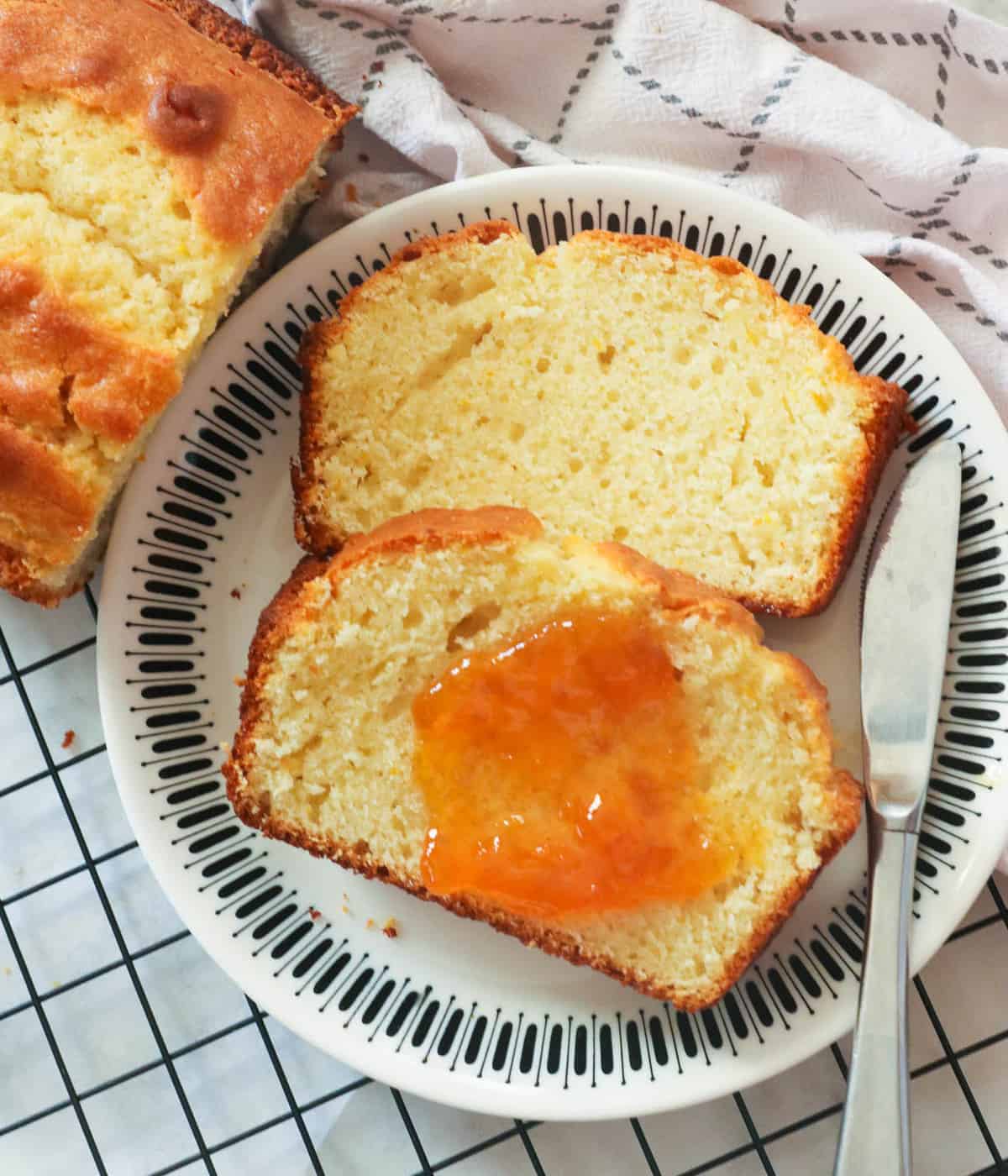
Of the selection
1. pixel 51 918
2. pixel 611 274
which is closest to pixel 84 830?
pixel 51 918

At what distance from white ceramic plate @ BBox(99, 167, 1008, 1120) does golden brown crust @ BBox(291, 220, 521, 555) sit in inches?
4.3

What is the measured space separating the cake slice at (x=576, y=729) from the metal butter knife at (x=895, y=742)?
0.56ft

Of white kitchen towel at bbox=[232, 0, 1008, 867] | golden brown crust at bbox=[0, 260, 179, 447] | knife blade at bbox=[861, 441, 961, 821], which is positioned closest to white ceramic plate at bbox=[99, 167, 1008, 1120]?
knife blade at bbox=[861, 441, 961, 821]

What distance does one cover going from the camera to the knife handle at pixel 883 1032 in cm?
213

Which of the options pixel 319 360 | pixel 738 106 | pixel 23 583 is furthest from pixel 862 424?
pixel 23 583

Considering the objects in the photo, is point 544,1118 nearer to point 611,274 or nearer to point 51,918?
point 51,918

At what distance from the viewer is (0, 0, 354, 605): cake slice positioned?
2102mm

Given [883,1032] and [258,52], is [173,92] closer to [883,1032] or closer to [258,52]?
[258,52]

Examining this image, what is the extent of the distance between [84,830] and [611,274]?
1.85 m

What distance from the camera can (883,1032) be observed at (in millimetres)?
2176

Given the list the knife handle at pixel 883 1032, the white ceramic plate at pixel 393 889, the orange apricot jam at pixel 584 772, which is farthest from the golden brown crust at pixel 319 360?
the knife handle at pixel 883 1032

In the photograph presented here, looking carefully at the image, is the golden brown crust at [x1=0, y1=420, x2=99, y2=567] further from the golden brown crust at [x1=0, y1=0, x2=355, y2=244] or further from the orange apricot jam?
the orange apricot jam

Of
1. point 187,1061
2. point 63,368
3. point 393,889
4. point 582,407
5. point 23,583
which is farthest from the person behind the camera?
point 187,1061

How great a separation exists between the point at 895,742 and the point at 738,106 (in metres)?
1.51
